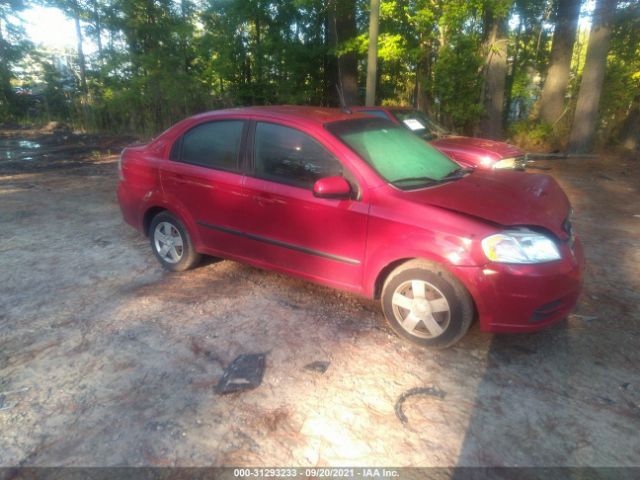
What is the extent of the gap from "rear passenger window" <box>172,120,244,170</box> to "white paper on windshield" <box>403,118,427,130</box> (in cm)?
428

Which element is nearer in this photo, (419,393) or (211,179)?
(419,393)

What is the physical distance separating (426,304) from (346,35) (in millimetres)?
11988

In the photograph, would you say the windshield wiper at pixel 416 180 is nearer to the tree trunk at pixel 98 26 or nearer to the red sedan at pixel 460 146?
the red sedan at pixel 460 146

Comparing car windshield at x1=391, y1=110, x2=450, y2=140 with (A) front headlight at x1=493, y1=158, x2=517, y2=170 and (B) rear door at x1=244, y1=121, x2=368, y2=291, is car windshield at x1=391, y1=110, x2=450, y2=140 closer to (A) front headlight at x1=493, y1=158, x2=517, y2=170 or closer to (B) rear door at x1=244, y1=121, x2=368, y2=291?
(A) front headlight at x1=493, y1=158, x2=517, y2=170

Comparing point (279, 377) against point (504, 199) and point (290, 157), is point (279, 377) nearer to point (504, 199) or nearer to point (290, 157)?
point (290, 157)

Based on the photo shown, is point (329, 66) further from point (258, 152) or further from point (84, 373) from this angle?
point (84, 373)

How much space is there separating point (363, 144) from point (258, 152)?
885mm

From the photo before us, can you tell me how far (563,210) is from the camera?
3.39 meters

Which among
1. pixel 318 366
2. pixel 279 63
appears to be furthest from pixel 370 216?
pixel 279 63

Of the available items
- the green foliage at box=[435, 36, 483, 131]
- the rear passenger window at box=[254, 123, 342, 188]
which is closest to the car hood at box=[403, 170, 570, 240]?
the rear passenger window at box=[254, 123, 342, 188]

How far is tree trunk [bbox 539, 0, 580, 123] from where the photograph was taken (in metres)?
12.1

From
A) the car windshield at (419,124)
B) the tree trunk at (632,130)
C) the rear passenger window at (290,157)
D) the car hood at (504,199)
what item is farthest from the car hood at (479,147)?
the tree trunk at (632,130)

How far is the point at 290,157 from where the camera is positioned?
11.7 ft

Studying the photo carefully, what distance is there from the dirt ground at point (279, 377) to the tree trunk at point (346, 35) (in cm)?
1048
